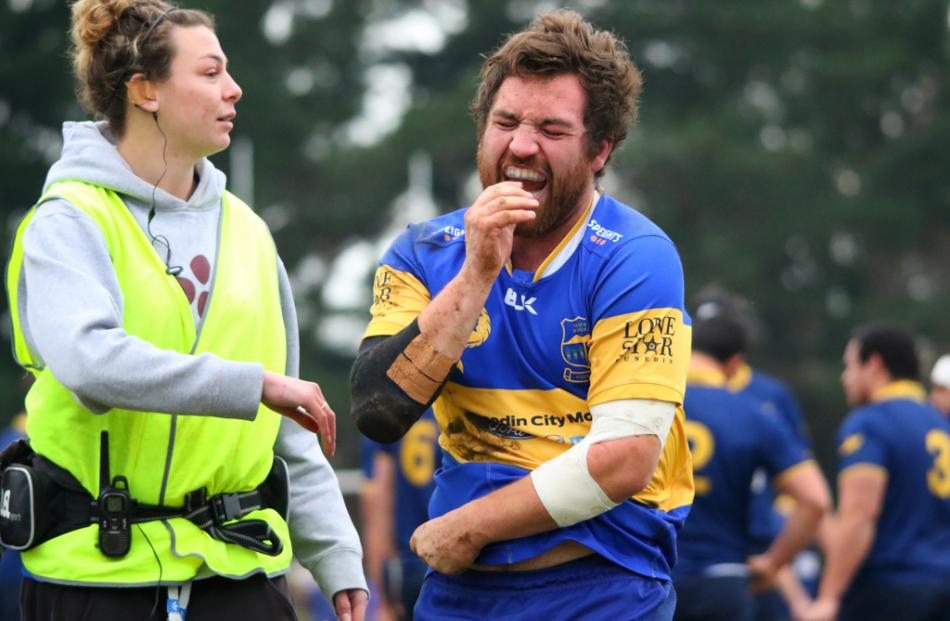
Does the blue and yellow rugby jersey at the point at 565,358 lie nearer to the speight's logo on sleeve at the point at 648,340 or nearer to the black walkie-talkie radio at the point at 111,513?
the speight's logo on sleeve at the point at 648,340

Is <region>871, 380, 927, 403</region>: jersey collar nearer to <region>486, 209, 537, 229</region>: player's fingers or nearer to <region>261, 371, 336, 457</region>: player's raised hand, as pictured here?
<region>486, 209, 537, 229</region>: player's fingers

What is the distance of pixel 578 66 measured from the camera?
4031 millimetres

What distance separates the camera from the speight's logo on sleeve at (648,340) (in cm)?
386

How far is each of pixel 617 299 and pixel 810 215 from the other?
91.1 ft

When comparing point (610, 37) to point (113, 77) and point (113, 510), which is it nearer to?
point (113, 77)

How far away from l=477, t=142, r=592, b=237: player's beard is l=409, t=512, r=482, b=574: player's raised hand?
27.6 inches

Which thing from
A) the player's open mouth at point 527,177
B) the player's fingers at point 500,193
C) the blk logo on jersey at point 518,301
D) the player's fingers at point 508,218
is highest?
the player's open mouth at point 527,177

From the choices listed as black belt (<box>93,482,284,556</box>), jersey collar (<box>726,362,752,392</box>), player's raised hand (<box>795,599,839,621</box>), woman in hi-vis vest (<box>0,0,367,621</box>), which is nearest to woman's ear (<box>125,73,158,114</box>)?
woman in hi-vis vest (<box>0,0,367,621</box>)

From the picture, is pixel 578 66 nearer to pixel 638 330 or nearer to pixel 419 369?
pixel 638 330

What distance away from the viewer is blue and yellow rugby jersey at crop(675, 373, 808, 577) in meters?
7.72

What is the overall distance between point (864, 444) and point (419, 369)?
16.8 feet

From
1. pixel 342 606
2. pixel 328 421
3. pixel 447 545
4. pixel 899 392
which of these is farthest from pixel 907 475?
pixel 328 421

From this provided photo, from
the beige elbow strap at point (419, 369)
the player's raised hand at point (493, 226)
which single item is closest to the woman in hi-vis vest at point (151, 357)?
the beige elbow strap at point (419, 369)

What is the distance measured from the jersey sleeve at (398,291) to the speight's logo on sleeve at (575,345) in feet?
1.15
